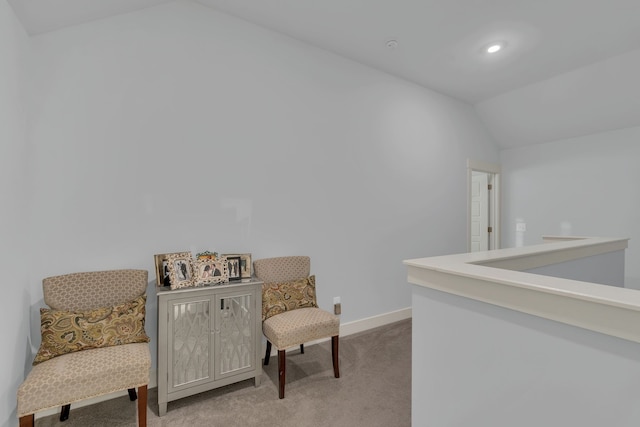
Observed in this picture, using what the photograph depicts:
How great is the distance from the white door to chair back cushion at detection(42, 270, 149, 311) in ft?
16.7

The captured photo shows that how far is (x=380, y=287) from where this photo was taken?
11.5 feet

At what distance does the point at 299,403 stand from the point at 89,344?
1.38 m

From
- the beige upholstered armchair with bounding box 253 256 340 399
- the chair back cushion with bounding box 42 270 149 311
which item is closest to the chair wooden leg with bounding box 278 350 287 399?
the beige upholstered armchair with bounding box 253 256 340 399

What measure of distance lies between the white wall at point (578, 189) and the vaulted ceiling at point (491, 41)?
0.25m

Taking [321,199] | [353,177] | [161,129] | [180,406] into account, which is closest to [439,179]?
[353,177]

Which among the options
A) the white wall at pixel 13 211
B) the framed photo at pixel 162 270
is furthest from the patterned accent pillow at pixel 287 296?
the white wall at pixel 13 211

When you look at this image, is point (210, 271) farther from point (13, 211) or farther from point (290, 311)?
point (13, 211)

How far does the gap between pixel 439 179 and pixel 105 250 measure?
12.7 feet

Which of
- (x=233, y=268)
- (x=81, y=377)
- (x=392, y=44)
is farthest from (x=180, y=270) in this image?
(x=392, y=44)

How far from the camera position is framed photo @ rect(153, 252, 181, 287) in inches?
83.6

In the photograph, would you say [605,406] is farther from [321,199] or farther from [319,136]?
[319,136]

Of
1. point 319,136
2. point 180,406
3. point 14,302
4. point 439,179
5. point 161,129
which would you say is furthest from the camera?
point 439,179

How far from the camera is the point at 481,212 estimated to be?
17.1 feet

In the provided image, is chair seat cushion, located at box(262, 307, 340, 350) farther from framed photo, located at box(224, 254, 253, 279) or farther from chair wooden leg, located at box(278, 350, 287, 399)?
framed photo, located at box(224, 254, 253, 279)
